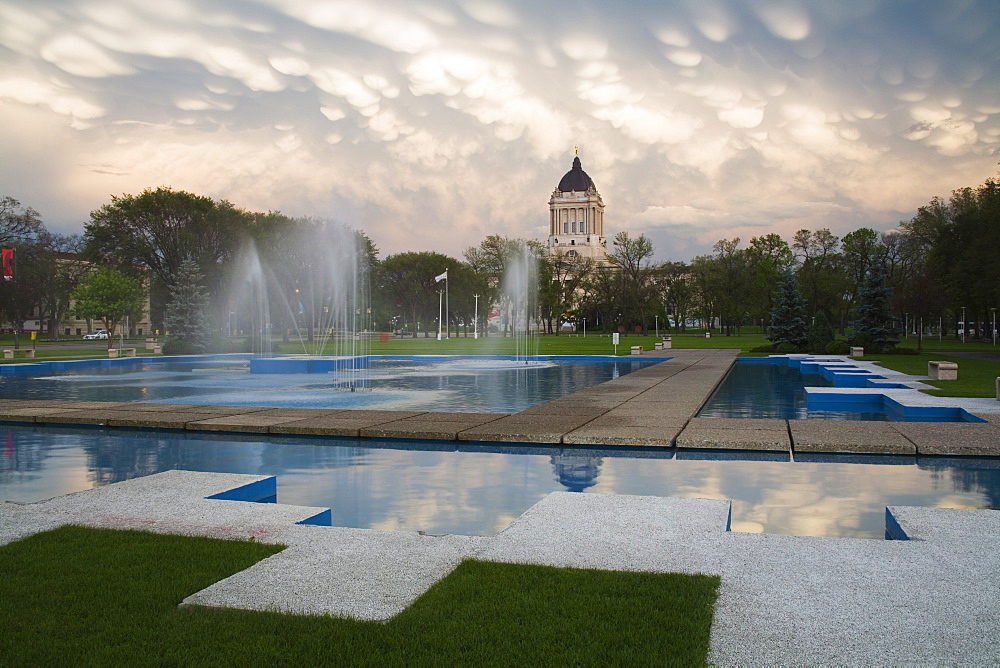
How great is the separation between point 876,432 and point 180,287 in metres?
41.5

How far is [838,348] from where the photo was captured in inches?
1518

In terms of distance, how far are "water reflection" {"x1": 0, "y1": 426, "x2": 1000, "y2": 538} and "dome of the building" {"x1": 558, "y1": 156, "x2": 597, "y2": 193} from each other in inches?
5734

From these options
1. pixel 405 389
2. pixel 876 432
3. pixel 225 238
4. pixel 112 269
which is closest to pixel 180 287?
pixel 225 238

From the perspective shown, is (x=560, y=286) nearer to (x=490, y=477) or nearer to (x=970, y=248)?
(x=970, y=248)

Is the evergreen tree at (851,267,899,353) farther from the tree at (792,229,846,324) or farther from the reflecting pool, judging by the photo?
the tree at (792,229,846,324)

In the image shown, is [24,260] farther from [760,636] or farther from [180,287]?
[760,636]

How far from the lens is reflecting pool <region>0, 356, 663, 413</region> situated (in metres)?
17.1

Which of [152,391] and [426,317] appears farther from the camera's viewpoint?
[426,317]

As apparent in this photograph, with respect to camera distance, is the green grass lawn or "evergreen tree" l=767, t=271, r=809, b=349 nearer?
the green grass lawn

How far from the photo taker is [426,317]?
285ft

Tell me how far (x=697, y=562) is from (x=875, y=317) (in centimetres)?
3766

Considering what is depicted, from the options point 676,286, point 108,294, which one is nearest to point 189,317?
point 108,294

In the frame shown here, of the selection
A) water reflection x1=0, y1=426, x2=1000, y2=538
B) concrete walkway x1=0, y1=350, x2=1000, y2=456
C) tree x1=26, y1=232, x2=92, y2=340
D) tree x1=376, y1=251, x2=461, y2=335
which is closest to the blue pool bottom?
concrete walkway x1=0, y1=350, x2=1000, y2=456

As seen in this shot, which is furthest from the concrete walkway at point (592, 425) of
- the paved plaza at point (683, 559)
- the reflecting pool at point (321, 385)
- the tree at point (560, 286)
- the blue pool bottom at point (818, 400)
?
the tree at point (560, 286)
